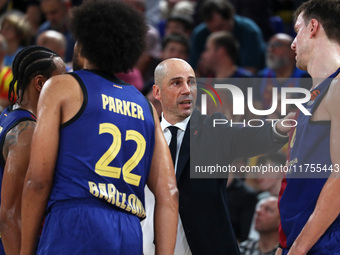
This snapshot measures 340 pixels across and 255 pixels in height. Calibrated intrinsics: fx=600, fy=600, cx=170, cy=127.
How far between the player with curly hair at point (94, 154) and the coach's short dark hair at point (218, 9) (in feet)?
18.6

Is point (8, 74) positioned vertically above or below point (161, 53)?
below

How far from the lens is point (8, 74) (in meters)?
7.50

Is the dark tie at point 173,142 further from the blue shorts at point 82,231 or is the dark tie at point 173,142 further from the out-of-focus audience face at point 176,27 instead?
the out-of-focus audience face at point 176,27

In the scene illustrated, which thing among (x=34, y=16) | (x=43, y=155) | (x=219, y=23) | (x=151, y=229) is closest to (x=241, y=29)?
(x=219, y=23)

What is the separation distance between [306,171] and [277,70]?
4.83m

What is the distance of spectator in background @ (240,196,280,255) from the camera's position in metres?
6.40

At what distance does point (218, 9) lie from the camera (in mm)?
8914

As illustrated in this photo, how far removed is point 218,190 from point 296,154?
0.91 metres

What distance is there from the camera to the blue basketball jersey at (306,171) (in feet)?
11.3

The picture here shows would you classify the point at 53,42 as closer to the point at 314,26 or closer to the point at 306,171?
the point at 314,26

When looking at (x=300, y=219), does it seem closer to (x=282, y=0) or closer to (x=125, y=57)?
(x=125, y=57)

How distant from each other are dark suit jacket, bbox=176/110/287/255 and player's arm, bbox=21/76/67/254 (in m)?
1.44

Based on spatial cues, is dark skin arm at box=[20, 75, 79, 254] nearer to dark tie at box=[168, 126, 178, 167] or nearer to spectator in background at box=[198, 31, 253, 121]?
dark tie at box=[168, 126, 178, 167]

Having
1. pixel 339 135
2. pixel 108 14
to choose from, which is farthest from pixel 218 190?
pixel 108 14
